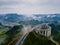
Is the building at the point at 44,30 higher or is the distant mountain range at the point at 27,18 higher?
the distant mountain range at the point at 27,18

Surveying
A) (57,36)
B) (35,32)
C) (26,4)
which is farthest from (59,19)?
(26,4)

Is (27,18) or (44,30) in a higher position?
(27,18)

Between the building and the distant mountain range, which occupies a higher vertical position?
the distant mountain range

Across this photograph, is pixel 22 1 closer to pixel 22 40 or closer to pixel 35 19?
pixel 35 19
